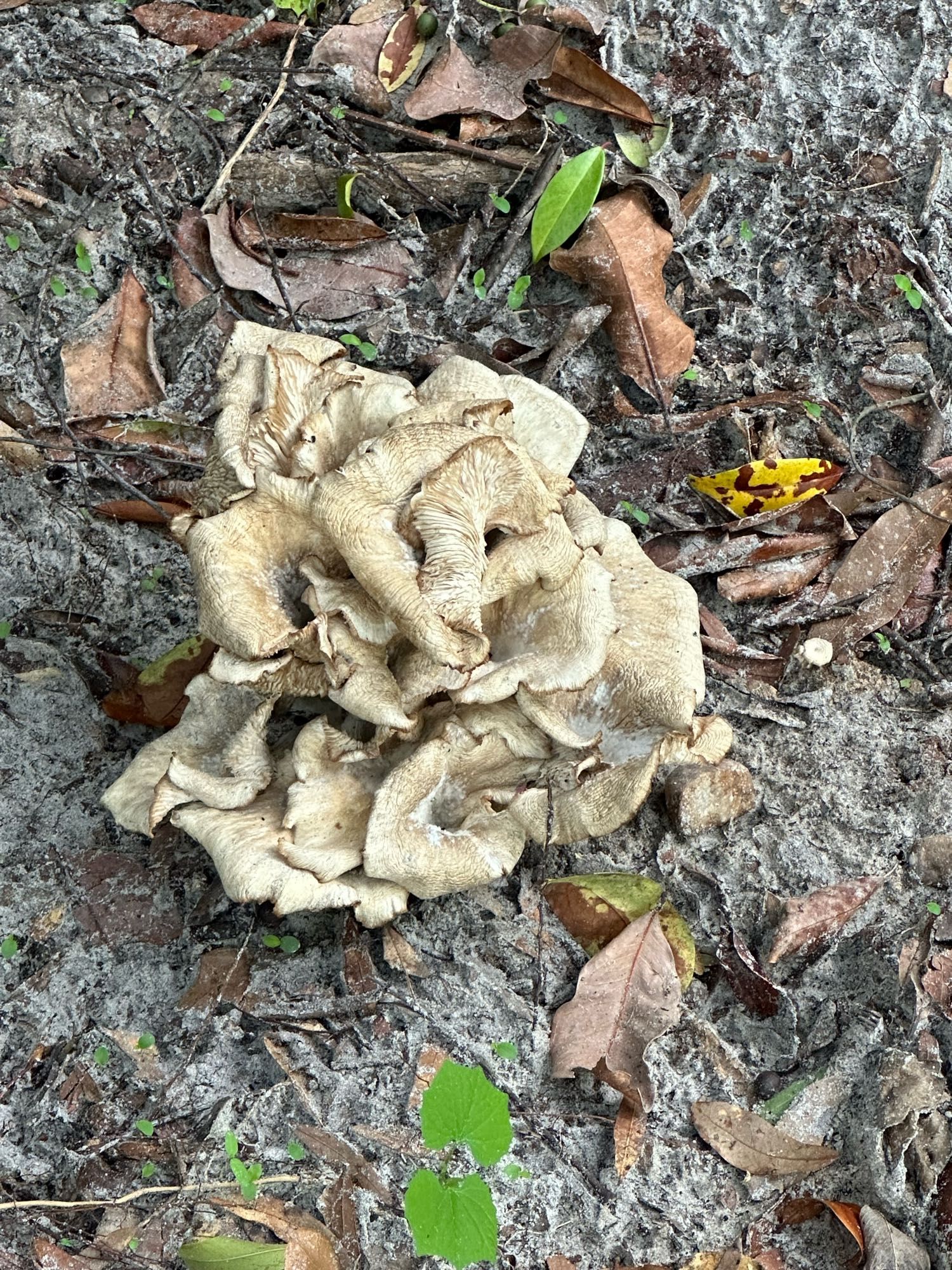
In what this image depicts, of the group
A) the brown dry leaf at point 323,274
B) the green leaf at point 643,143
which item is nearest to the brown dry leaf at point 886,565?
the green leaf at point 643,143

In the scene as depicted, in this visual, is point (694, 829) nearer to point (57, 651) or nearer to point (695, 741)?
point (695, 741)

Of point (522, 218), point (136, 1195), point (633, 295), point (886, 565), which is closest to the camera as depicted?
point (136, 1195)

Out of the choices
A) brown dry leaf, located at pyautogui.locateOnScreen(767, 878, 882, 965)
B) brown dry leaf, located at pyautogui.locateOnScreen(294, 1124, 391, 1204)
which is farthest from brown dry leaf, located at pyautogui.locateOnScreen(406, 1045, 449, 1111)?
brown dry leaf, located at pyautogui.locateOnScreen(767, 878, 882, 965)

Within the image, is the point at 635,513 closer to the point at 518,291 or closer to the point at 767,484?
the point at 767,484

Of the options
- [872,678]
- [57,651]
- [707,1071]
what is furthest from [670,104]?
[707,1071]

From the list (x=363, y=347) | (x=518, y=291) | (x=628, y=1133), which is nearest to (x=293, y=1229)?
(x=628, y=1133)

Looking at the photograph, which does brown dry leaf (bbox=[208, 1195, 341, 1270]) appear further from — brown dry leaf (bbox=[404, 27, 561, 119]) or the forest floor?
brown dry leaf (bbox=[404, 27, 561, 119])
